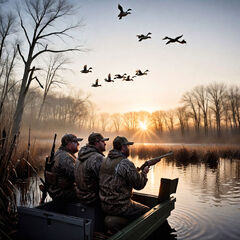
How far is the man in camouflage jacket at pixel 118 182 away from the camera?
3.95 meters

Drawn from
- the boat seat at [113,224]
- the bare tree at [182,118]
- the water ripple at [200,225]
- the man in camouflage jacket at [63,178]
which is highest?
the bare tree at [182,118]

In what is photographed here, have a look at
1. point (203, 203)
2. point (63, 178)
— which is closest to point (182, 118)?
point (203, 203)

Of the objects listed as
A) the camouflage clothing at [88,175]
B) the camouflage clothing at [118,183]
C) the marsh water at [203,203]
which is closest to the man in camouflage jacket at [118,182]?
the camouflage clothing at [118,183]

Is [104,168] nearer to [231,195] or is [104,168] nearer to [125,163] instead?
[125,163]

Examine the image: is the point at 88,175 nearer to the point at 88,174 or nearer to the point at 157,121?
the point at 88,174

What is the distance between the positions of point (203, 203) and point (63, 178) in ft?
17.5

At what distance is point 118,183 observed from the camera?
3.96 metres

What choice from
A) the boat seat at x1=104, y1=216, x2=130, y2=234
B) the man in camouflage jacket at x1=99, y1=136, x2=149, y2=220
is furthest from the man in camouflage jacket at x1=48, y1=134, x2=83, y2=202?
the boat seat at x1=104, y1=216, x2=130, y2=234

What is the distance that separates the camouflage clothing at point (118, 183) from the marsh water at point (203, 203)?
197cm

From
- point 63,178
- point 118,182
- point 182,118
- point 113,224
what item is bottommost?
point 113,224

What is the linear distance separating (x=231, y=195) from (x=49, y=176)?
7.25 m

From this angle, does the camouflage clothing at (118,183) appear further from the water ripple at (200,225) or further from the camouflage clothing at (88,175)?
the water ripple at (200,225)

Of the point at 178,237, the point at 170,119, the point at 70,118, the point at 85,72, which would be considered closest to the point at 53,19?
the point at 85,72

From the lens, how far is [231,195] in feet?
29.0
